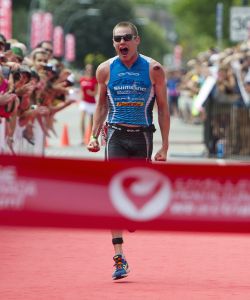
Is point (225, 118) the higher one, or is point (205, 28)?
point (205, 28)

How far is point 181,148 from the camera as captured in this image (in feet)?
102

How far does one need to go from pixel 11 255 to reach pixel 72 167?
5.56 m

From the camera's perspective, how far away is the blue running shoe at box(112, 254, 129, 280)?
1064 cm

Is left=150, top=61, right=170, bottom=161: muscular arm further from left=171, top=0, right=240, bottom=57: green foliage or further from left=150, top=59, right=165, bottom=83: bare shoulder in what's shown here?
left=171, top=0, right=240, bottom=57: green foliage

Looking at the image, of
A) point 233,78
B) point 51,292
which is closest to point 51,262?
point 51,292

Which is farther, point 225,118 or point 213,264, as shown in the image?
point 225,118

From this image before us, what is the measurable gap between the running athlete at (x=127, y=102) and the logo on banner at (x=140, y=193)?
12.3 feet

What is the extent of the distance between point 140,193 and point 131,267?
4.60 m

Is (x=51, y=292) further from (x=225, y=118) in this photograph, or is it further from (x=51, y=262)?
(x=225, y=118)

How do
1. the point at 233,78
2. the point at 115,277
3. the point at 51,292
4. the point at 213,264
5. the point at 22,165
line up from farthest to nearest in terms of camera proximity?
the point at 233,78, the point at 213,264, the point at 115,277, the point at 51,292, the point at 22,165

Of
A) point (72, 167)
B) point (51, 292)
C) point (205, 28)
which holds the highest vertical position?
point (205, 28)

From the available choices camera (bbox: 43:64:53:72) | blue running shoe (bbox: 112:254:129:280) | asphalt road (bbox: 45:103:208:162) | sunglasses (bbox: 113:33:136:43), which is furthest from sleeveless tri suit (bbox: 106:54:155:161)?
asphalt road (bbox: 45:103:208:162)

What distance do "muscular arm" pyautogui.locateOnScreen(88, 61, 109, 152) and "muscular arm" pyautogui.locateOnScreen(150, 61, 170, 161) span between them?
38cm

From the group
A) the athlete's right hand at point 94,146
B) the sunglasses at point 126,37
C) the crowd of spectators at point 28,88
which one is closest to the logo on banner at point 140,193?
the sunglasses at point 126,37
